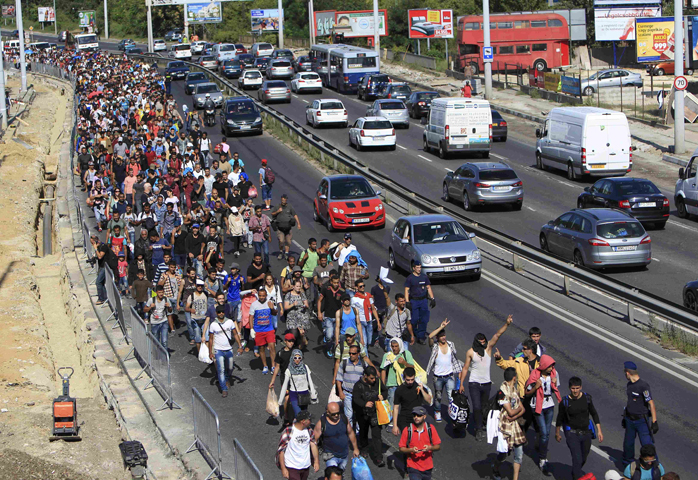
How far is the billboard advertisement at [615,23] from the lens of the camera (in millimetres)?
67500

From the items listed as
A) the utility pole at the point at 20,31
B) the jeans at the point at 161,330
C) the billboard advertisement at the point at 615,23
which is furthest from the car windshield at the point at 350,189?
the billboard advertisement at the point at 615,23

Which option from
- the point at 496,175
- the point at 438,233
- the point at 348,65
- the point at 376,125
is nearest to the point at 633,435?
the point at 438,233

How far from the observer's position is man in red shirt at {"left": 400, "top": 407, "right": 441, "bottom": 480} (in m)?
10.6

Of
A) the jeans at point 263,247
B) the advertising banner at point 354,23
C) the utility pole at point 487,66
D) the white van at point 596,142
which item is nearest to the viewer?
the jeans at point 263,247

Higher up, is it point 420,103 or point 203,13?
point 203,13

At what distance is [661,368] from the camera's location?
1570 cm

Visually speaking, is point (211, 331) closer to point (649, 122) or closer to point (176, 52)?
point (649, 122)

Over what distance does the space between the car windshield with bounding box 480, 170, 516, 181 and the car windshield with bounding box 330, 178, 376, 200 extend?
3926mm

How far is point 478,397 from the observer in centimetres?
1284

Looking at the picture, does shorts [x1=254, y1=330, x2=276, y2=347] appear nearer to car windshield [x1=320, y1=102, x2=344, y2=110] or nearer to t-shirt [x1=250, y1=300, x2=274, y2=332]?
t-shirt [x1=250, y1=300, x2=274, y2=332]

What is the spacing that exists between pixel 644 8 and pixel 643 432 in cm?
6341

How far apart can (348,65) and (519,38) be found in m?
15.4

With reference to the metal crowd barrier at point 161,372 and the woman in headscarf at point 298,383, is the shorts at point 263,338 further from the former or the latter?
the woman in headscarf at point 298,383

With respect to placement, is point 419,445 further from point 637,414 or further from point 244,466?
point 637,414
